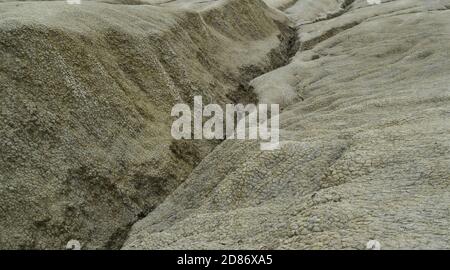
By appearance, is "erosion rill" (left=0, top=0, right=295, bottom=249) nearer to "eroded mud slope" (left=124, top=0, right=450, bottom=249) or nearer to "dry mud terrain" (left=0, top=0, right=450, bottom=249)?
"dry mud terrain" (left=0, top=0, right=450, bottom=249)

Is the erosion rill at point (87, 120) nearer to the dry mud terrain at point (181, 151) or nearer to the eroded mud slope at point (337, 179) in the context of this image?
the dry mud terrain at point (181, 151)

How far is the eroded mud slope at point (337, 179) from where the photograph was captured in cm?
1461

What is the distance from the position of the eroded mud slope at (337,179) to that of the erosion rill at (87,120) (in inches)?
70.8

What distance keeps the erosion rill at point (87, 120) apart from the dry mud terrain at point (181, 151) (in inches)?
2.6

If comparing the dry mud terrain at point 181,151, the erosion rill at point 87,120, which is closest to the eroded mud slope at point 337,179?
the dry mud terrain at point 181,151

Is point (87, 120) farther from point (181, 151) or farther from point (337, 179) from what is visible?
point (337, 179)

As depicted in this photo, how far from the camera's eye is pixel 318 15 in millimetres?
70312


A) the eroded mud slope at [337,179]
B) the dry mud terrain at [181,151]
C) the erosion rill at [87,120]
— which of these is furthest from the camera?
the erosion rill at [87,120]

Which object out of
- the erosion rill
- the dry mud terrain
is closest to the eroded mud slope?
the dry mud terrain

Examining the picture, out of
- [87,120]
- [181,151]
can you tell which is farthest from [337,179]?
[87,120]

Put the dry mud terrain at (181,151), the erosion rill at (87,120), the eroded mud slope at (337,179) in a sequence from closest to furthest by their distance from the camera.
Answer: the eroded mud slope at (337,179) → the dry mud terrain at (181,151) → the erosion rill at (87,120)

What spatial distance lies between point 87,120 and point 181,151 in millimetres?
5251

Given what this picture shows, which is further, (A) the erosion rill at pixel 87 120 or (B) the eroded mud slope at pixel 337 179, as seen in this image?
(A) the erosion rill at pixel 87 120
